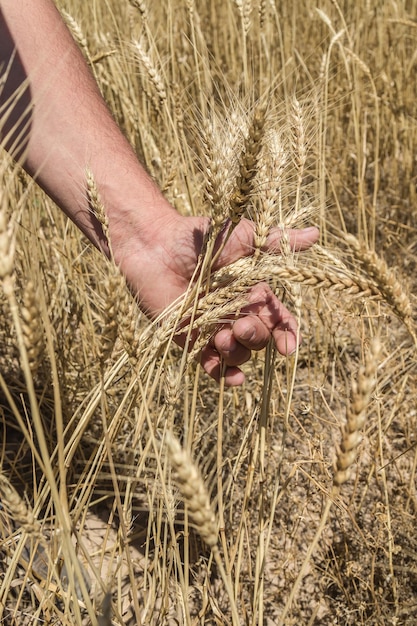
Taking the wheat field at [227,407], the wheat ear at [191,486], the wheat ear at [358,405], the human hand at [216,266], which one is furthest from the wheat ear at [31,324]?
the human hand at [216,266]

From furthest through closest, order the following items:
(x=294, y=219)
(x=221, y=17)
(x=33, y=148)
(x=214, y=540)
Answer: (x=221, y=17), (x=33, y=148), (x=294, y=219), (x=214, y=540)

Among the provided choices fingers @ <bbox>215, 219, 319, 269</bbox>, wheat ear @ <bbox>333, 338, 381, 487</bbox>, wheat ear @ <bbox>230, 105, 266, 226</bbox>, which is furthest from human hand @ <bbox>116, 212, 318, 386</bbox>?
wheat ear @ <bbox>333, 338, 381, 487</bbox>

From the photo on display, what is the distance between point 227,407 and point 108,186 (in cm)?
57

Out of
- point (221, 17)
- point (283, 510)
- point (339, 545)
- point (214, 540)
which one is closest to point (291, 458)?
point (283, 510)

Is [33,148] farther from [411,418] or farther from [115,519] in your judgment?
[411,418]

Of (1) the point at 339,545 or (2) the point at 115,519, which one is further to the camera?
(2) the point at 115,519

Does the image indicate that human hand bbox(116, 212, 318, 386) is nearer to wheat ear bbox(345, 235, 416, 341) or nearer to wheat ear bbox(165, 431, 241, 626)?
wheat ear bbox(345, 235, 416, 341)

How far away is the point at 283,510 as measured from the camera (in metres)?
1.39

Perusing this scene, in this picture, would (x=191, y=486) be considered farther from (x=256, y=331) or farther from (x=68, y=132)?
(x=68, y=132)

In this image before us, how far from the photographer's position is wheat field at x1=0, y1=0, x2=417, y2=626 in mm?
732

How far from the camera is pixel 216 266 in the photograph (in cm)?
118

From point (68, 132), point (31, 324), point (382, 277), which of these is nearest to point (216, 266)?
point (68, 132)

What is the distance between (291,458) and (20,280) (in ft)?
2.74

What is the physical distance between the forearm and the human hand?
0.05m
